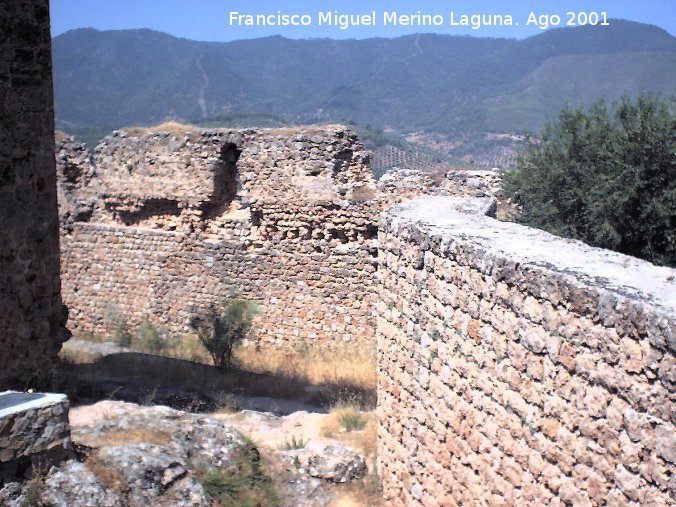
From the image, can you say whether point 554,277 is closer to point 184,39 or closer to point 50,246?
point 50,246

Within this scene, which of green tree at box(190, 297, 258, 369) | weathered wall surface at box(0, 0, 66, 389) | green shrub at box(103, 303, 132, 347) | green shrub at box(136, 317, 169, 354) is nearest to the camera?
weathered wall surface at box(0, 0, 66, 389)

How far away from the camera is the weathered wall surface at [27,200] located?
6.50m

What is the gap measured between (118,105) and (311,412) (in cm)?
11709

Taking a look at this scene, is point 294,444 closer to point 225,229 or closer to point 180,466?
point 180,466

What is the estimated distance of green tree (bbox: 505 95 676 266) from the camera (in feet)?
31.8

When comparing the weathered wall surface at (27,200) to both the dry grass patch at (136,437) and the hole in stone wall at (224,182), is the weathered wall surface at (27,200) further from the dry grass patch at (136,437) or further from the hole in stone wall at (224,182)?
the hole in stone wall at (224,182)

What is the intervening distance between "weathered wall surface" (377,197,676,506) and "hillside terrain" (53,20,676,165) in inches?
2143

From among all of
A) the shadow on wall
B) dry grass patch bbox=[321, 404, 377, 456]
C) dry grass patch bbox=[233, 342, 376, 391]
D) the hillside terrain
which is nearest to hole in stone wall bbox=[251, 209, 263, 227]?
dry grass patch bbox=[233, 342, 376, 391]

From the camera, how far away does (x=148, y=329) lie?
12578 millimetres

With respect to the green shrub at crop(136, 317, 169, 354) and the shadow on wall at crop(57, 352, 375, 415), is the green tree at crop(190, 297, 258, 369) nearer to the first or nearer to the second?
the shadow on wall at crop(57, 352, 375, 415)

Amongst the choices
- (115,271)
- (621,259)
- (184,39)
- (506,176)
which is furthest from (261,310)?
(184,39)

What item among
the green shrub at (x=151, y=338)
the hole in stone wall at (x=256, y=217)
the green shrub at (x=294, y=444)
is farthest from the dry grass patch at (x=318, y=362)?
the green shrub at (x=294, y=444)

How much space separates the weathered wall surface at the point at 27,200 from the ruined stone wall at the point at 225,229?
15.9 feet

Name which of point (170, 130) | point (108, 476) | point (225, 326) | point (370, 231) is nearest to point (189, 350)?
point (225, 326)
